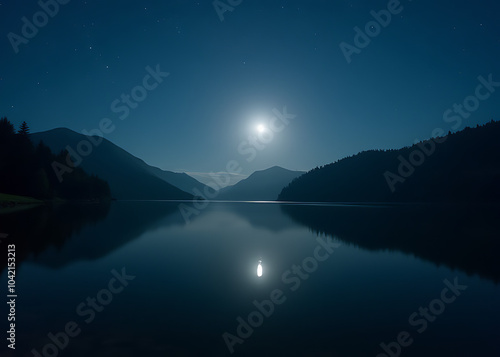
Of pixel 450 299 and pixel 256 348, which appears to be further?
pixel 450 299

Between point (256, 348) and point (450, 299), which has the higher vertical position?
point (256, 348)

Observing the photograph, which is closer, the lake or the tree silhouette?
the lake

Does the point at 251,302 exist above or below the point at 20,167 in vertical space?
below

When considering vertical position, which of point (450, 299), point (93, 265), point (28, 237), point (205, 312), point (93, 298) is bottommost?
point (450, 299)

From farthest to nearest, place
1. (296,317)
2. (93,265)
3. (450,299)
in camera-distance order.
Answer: (93,265)
(450,299)
(296,317)

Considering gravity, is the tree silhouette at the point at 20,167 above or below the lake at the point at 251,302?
above

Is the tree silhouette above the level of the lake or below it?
above

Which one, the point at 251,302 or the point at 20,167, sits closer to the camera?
the point at 251,302

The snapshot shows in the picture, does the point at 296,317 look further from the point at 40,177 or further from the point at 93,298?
the point at 40,177

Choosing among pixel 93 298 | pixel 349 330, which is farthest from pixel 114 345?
pixel 349 330

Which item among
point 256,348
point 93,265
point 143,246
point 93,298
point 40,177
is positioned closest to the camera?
point 256,348

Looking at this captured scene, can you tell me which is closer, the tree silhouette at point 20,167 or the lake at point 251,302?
the lake at point 251,302
